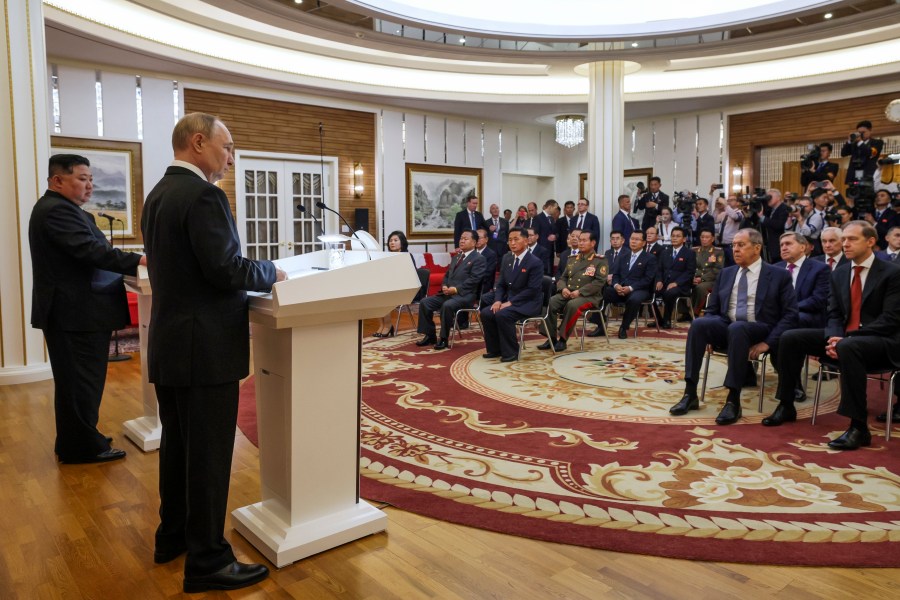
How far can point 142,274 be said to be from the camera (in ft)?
12.0

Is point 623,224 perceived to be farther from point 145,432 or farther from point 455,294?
point 145,432

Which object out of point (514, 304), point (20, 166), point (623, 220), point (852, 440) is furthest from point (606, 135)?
point (20, 166)

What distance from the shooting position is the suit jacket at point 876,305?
3998 millimetres

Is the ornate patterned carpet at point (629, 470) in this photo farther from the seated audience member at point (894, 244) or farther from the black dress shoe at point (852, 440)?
the seated audience member at point (894, 244)

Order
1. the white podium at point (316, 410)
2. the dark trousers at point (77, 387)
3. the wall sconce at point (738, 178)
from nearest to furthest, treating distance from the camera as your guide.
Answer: the white podium at point (316, 410), the dark trousers at point (77, 387), the wall sconce at point (738, 178)

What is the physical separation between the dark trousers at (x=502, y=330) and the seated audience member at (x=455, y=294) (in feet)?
1.98

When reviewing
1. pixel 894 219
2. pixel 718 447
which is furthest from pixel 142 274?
pixel 894 219

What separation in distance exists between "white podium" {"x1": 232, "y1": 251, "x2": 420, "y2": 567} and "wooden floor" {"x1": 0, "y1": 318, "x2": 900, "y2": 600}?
0.34 ft

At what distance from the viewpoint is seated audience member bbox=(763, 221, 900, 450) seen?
12.9 ft

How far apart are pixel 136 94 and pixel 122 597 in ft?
28.8

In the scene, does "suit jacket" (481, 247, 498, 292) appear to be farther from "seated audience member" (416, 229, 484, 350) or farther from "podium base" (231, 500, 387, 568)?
"podium base" (231, 500, 387, 568)

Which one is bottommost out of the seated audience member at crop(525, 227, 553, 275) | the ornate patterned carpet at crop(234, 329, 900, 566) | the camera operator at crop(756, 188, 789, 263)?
the ornate patterned carpet at crop(234, 329, 900, 566)

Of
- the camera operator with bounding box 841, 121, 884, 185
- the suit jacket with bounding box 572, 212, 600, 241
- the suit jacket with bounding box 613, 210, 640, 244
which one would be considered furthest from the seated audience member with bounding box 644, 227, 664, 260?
the camera operator with bounding box 841, 121, 884, 185

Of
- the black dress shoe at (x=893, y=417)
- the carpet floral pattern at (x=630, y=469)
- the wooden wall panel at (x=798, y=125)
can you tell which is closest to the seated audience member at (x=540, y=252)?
the carpet floral pattern at (x=630, y=469)
